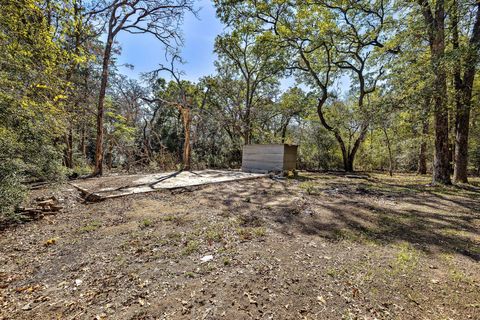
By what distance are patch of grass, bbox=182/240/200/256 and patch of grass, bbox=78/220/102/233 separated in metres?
1.47

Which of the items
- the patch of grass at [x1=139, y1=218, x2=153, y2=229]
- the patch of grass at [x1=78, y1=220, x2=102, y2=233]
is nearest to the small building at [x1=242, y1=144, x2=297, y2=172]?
the patch of grass at [x1=139, y1=218, x2=153, y2=229]

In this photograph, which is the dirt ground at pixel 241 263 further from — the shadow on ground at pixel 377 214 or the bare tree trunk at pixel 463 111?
the bare tree trunk at pixel 463 111

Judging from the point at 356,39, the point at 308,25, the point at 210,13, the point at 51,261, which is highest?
the point at 210,13

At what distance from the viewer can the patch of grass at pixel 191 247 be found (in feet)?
7.34

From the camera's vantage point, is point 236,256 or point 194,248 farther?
point 194,248

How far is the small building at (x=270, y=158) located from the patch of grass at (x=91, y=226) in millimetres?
5956

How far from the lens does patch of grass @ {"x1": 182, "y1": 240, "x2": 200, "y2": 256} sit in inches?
88.0

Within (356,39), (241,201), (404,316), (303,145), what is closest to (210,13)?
(356,39)

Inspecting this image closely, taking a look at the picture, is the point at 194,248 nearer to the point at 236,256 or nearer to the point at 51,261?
the point at 236,256

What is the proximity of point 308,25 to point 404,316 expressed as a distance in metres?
12.0

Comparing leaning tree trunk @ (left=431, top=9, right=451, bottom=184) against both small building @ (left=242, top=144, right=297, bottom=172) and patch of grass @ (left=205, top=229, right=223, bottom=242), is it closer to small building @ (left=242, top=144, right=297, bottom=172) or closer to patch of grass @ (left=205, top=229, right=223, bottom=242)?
small building @ (left=242, top=144, right=297, bottom=172)

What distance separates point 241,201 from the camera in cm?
431

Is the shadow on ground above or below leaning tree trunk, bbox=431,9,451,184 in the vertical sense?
below

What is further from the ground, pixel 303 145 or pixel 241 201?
pixel 303 145
